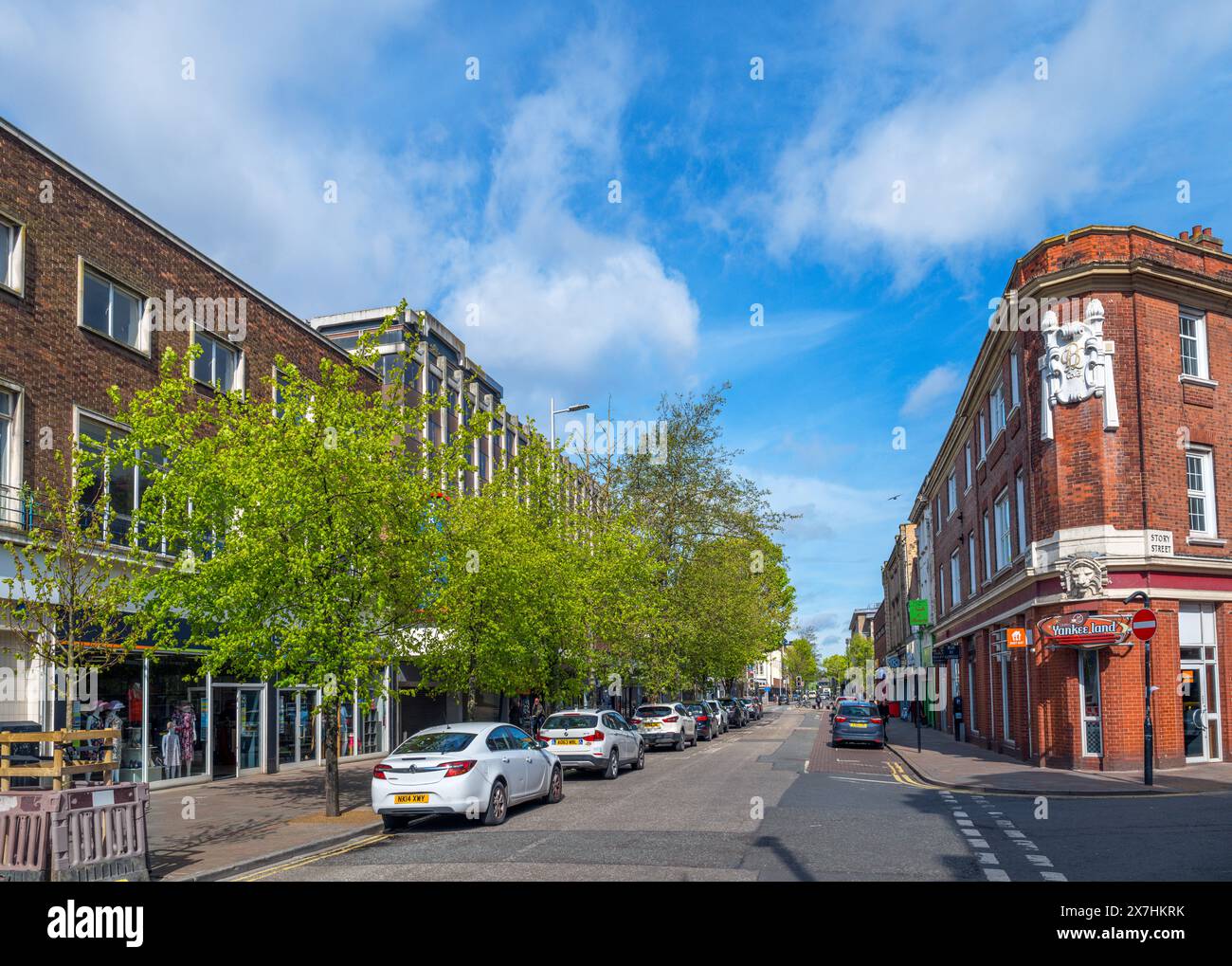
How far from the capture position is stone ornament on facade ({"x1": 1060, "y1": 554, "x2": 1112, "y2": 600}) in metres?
21.8

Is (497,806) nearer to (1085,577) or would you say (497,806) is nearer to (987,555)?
(1085,577)

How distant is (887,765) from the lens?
26312 mm

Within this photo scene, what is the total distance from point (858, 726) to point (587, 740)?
14.2 m

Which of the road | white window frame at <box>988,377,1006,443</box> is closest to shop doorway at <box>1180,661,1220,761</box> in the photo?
the road

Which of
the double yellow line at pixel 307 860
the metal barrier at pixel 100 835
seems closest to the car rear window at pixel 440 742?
the double yellow line at pixel 307 860

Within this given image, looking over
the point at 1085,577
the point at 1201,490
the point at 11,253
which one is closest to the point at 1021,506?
the point at 1201,490

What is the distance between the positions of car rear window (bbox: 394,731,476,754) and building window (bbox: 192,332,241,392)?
10.7 meters

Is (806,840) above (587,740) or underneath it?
above

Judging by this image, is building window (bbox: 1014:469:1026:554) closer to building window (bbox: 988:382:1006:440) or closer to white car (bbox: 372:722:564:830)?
building window (bbox: 988:382:1006:440)

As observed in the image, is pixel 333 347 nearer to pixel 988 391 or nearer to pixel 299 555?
pixel 299 555

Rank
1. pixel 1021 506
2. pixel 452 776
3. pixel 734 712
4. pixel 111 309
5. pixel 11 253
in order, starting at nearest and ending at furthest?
pixel 452 776 → pixel 11 253 → pixel 111 309 → pixel 1021 506 → pixel 734 712

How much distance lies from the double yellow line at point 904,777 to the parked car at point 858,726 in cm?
678

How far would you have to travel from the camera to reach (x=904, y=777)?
22750 millimetres
